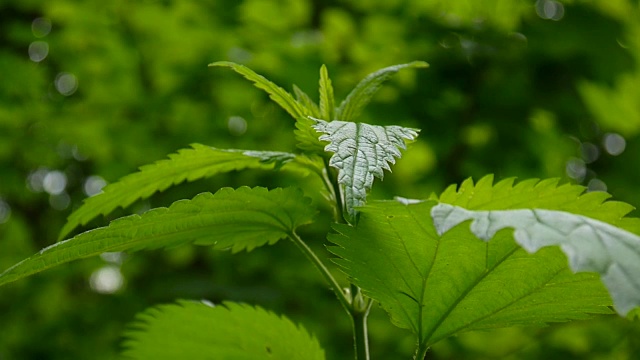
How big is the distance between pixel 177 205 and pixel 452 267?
255mm

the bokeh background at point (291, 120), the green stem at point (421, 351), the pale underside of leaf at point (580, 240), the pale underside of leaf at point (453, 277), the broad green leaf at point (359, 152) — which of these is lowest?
the bokeh background at point (291, 120)

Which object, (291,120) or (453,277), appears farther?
(291,120)

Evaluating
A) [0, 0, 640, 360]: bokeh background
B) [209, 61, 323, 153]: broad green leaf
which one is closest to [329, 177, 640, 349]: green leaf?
[209, 61, 323, 153]: broad green leaf

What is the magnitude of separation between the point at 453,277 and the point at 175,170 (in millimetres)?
332

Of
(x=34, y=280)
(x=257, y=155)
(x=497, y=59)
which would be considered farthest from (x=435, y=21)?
(x=257, y=155)

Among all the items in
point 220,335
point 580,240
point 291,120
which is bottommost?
point 291,120

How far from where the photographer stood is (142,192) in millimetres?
827

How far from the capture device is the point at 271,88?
30.0 inches

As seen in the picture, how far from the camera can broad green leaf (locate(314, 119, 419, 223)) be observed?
0.59 meters

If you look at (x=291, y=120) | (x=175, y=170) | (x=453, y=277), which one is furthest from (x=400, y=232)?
(x=291, y=120)

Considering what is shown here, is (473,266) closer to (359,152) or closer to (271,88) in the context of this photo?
(359,152)

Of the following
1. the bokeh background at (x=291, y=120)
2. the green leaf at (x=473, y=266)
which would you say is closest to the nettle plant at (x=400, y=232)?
the green leaf at (x=473, y=266)

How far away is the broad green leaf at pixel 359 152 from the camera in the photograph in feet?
1.95

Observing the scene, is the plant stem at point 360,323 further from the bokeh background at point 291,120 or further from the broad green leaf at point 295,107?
the bokeh background at point 291,120
